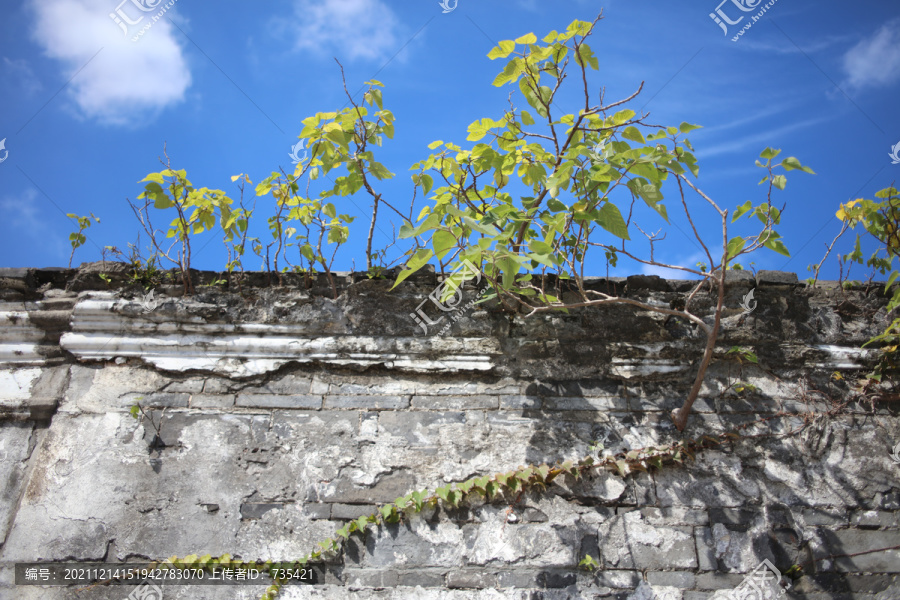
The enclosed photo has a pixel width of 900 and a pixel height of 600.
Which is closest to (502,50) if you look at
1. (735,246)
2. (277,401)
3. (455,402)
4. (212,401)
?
(735,246)

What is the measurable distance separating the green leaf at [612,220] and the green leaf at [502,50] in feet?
2.77

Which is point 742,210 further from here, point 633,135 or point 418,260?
point 418,260

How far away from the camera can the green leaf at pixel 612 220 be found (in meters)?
2.41

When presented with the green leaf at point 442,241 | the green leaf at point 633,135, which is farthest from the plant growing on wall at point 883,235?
the green leaf at point 442,241

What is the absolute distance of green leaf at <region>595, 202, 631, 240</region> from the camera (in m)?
2.41

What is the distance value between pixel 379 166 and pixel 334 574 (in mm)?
1845

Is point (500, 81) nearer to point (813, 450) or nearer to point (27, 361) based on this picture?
point (813, 450)

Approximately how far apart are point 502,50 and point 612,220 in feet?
3.05

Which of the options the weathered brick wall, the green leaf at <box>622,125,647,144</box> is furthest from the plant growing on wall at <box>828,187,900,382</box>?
the green leaf at <box>622,125,647,144</box>

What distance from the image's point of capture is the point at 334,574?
235cm

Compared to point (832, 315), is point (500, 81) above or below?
above

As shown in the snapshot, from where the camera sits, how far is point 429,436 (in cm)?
266

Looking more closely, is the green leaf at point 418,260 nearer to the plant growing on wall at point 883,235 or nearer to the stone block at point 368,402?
the stone block at point 368,402

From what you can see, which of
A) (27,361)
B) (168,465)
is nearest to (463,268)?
(168,465)
